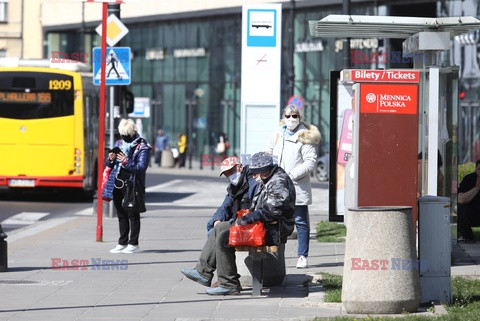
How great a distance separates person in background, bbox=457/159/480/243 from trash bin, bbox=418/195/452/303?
525 cm

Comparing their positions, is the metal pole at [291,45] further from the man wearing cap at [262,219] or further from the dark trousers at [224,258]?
the dark trousers at [224,258]

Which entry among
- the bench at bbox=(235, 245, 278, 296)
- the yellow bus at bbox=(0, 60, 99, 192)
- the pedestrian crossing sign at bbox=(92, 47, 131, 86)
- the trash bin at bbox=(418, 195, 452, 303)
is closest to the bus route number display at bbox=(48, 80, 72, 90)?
the yellow bus at bbox=(0, 60, 99, 192)

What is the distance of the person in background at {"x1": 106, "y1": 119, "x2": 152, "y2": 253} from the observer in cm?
1543

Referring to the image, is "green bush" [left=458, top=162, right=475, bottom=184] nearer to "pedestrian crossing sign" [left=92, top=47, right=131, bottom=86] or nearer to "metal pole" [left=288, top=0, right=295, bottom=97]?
"pedestrian crossing sign" [left=92, top=47, right=131, bottom=86]

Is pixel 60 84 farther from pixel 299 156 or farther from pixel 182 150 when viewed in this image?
pixel 182 150

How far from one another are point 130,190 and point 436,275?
218 inches

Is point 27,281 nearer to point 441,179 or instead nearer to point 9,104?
point 441,179

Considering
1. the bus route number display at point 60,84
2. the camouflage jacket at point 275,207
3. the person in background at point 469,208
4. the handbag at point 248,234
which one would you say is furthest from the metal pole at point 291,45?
the handbag at point 248,234

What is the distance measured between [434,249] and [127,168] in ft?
18.0

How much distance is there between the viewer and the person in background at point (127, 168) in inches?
607

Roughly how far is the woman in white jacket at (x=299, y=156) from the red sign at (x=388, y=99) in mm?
1278

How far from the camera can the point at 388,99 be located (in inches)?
517

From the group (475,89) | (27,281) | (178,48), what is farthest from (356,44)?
(27,281)

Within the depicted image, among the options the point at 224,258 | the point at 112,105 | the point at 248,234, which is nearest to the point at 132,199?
the point at 224,258
